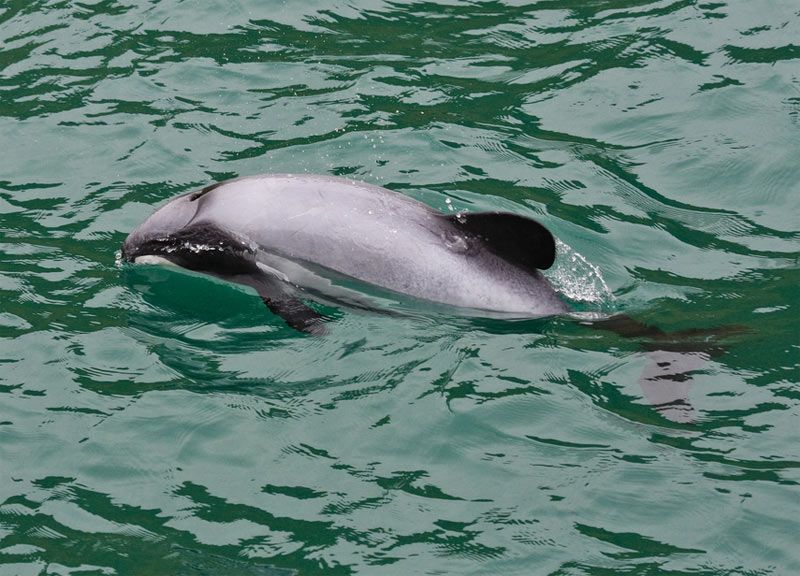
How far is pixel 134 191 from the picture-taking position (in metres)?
13.4

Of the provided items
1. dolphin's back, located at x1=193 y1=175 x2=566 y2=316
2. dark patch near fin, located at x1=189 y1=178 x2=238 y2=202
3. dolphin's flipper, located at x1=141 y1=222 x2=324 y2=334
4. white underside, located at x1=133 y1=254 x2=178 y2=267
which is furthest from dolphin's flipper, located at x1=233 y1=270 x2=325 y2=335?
dark patch near fin, located at x1=189 y1=178 x2=238 y2=202

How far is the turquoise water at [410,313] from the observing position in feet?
28.9

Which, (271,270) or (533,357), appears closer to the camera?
(533,357)

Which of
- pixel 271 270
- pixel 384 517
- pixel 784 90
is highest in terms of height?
pixel 784 90

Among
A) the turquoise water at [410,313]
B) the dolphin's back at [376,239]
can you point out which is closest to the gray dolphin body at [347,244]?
the dolphin's back at [376,239]

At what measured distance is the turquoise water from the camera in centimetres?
882

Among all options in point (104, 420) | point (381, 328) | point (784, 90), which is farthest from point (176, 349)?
point (784, 90)

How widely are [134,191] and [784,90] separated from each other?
743 centimetres

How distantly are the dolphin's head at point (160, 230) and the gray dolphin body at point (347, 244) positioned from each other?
0.04ft

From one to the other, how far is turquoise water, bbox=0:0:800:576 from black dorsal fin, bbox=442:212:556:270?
58 centimetres

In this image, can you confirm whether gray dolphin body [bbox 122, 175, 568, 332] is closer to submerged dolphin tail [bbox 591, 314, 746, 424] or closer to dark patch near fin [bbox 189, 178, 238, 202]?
dark patch near fin [bbox 189, 178, 238, 202]

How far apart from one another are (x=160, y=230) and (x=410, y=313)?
2.70m

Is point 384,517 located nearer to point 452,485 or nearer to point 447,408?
point 452,485

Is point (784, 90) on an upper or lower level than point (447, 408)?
upper
